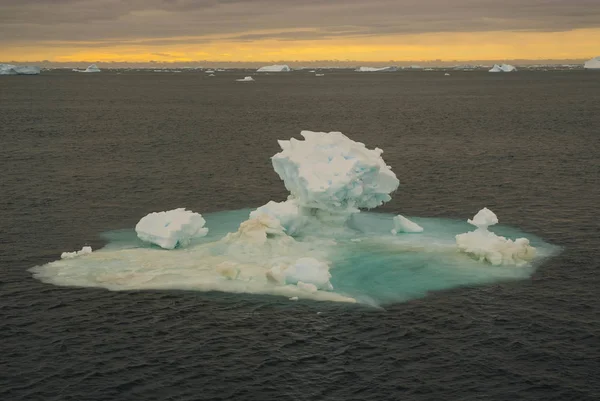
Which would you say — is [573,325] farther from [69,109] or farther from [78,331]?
[69,109]

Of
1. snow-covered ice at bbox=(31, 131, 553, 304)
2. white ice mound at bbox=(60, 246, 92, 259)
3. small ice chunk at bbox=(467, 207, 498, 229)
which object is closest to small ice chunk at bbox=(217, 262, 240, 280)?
snow-covered ice at bbox=(31, 131, 553, 304)

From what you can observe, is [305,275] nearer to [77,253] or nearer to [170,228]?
[170,228]

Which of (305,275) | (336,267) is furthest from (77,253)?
(336,267)

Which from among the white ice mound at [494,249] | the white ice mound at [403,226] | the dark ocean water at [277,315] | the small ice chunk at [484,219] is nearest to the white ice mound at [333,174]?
the white ice mound at [403,226]

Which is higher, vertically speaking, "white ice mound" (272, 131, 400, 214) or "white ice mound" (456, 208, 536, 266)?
"white ice mound" (272, 131, 400, 214)

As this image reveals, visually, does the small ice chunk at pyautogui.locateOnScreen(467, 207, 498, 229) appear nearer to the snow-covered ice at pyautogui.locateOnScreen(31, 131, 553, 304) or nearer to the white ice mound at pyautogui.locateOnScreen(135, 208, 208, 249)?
the snow-covered ice at pyautogui.locateOnScreen(31, 131, 553, 304)

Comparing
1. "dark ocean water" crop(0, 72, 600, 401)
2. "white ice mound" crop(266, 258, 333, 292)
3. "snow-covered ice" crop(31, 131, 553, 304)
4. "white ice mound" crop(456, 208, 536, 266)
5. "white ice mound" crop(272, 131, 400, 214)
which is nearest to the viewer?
"dark ocean water" crop(0, 72, 600, 401)

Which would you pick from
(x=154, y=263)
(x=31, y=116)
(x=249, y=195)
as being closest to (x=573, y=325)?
(x=154, y=263)
